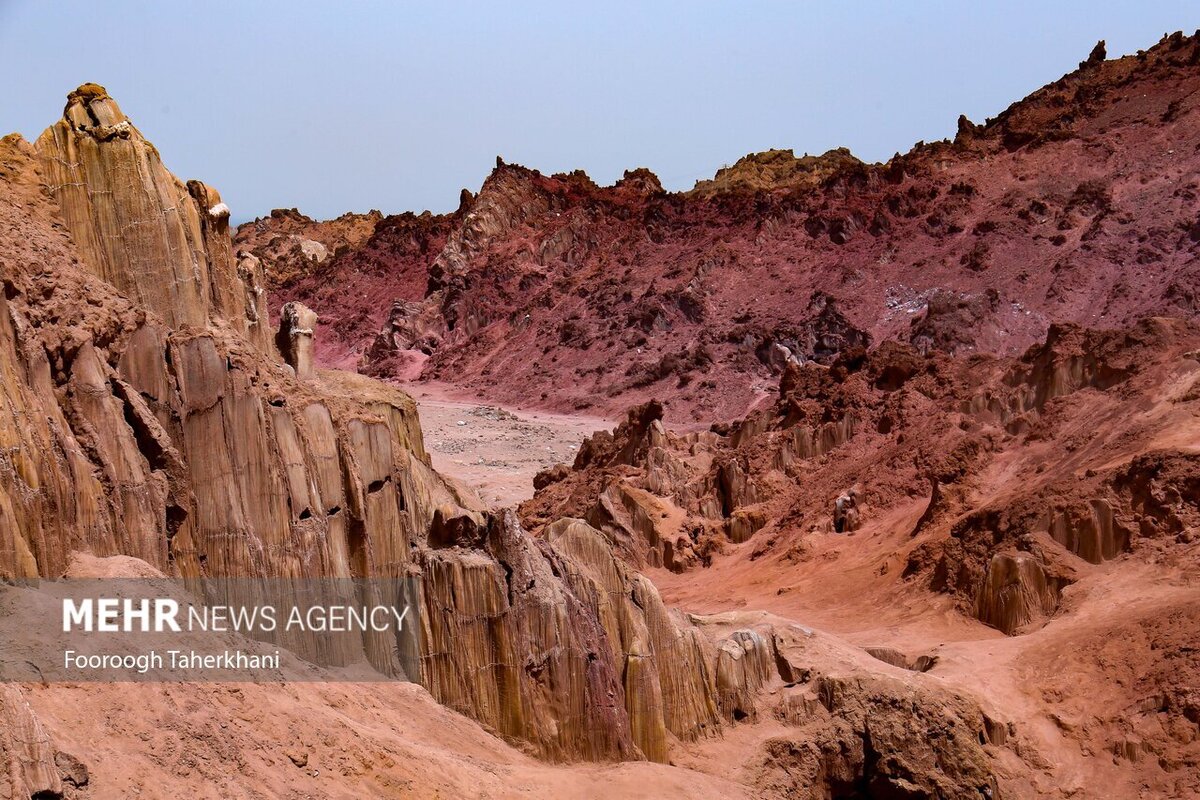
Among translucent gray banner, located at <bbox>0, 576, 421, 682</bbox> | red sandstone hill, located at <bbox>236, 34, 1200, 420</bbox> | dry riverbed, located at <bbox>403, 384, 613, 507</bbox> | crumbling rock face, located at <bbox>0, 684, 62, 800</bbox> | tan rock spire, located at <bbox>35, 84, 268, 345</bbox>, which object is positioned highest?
red sandstone hill, located at <bbox>236, 34, 1200, 420</bbox>

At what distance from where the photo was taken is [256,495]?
11672 mm

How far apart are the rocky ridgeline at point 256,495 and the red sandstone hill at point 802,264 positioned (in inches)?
1116

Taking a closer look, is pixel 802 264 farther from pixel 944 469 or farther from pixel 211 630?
Answer: pixel 211 630

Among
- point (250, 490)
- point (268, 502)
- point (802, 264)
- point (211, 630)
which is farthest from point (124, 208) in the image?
point (802, 264)

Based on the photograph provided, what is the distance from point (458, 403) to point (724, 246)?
12194mm

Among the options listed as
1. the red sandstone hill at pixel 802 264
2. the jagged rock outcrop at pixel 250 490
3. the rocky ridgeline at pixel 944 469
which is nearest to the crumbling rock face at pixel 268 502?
the jagged rock outcrop at pixel 250 490

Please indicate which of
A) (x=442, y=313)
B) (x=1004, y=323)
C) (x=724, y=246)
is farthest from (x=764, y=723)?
(x=442, y=313)

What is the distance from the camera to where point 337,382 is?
15.7 m

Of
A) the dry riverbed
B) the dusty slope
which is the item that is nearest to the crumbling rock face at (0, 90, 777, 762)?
the dusty slope

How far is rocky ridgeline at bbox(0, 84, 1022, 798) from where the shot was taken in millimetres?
10602

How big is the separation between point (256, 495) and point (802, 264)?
132 ft

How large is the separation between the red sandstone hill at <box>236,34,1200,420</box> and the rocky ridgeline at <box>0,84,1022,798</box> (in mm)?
28340

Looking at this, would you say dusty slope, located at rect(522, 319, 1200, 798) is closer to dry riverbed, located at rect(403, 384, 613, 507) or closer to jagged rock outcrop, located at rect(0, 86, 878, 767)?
jagged rock outcrop, located at rect(0, 86, 878, 767)

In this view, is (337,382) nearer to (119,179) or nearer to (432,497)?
(432,497)
